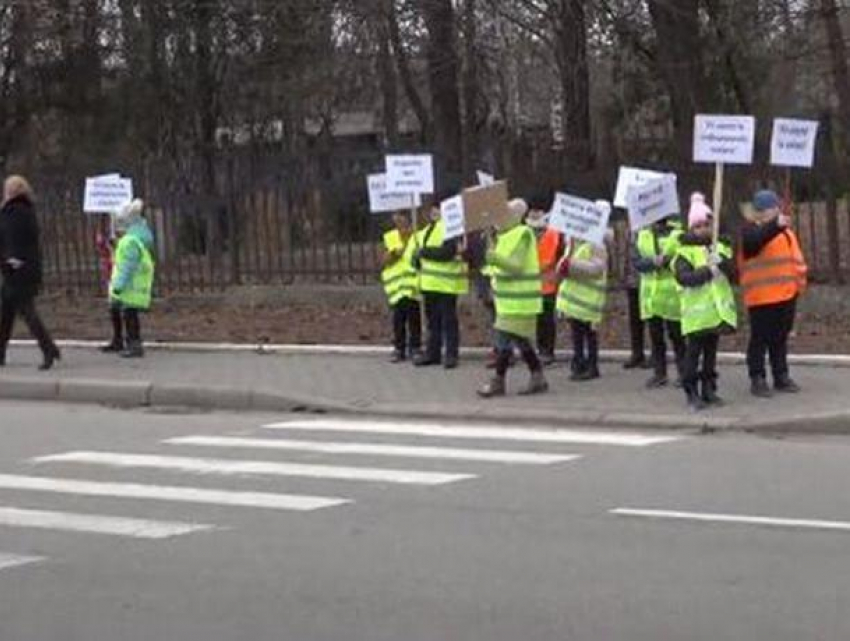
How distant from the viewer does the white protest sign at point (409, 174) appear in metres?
16.0

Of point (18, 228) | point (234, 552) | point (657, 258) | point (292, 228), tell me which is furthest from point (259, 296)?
point (234, 552)

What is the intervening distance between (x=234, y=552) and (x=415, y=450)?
350cm

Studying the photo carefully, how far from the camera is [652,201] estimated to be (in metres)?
12.8

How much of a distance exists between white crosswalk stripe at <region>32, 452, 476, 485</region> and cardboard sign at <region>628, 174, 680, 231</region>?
146 inches

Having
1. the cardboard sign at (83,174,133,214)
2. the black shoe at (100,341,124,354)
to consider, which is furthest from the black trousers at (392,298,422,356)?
the cardboard sign at (83,174,133,214)

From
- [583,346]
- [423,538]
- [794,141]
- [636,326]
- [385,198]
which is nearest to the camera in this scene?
[423,538]

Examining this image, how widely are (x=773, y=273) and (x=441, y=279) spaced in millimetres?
3367

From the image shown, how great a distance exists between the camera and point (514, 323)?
13016 millimetres

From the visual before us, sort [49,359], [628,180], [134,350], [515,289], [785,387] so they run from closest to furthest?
[785,387] < [515,289] < [628,180] < [49,359] < [134,350]

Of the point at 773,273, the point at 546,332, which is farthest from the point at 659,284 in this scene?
the point at 546,332

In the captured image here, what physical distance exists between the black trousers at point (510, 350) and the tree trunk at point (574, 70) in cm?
712

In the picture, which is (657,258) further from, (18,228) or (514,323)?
(18,228)

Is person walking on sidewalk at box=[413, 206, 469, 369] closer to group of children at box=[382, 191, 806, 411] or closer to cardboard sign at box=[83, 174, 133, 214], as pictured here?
group of children at box=[382, 191, 806, 411]

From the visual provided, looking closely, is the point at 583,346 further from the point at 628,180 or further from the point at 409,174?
the point at 409,174
